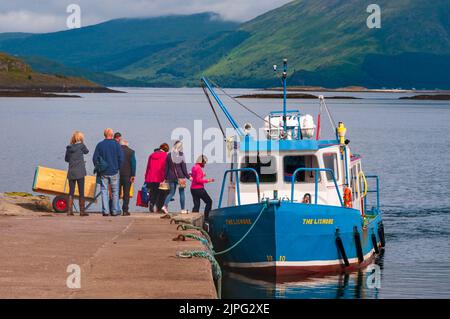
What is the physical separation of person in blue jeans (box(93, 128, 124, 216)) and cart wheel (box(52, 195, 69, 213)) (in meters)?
1.95

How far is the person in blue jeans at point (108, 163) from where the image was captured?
2586 cm

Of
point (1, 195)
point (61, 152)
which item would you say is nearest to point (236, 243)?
point (1, 195)

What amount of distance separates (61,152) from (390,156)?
77.1 feet

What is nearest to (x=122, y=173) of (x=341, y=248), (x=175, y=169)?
(x=175, y=169)

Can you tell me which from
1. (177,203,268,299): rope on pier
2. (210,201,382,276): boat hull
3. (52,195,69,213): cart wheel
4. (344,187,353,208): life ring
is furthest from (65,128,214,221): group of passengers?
(344,187,353,208): life ring

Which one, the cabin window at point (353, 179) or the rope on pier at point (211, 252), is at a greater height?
the cabin window at point (353, 179)

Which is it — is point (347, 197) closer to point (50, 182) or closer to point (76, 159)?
point (76, 159)

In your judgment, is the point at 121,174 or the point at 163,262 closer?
the point at 163,262

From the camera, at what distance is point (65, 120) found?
12450cm

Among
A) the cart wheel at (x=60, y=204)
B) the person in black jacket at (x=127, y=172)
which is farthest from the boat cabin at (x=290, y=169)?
the cart wheel at (x=60, y=204)

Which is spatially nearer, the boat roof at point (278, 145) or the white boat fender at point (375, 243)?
the boat roof at point (278, 145)

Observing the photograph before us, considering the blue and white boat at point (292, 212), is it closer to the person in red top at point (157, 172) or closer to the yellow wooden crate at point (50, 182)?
the person in red top at point (157, 172)

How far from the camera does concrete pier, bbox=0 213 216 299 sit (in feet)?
50.9

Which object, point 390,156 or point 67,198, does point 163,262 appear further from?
point 390,156
